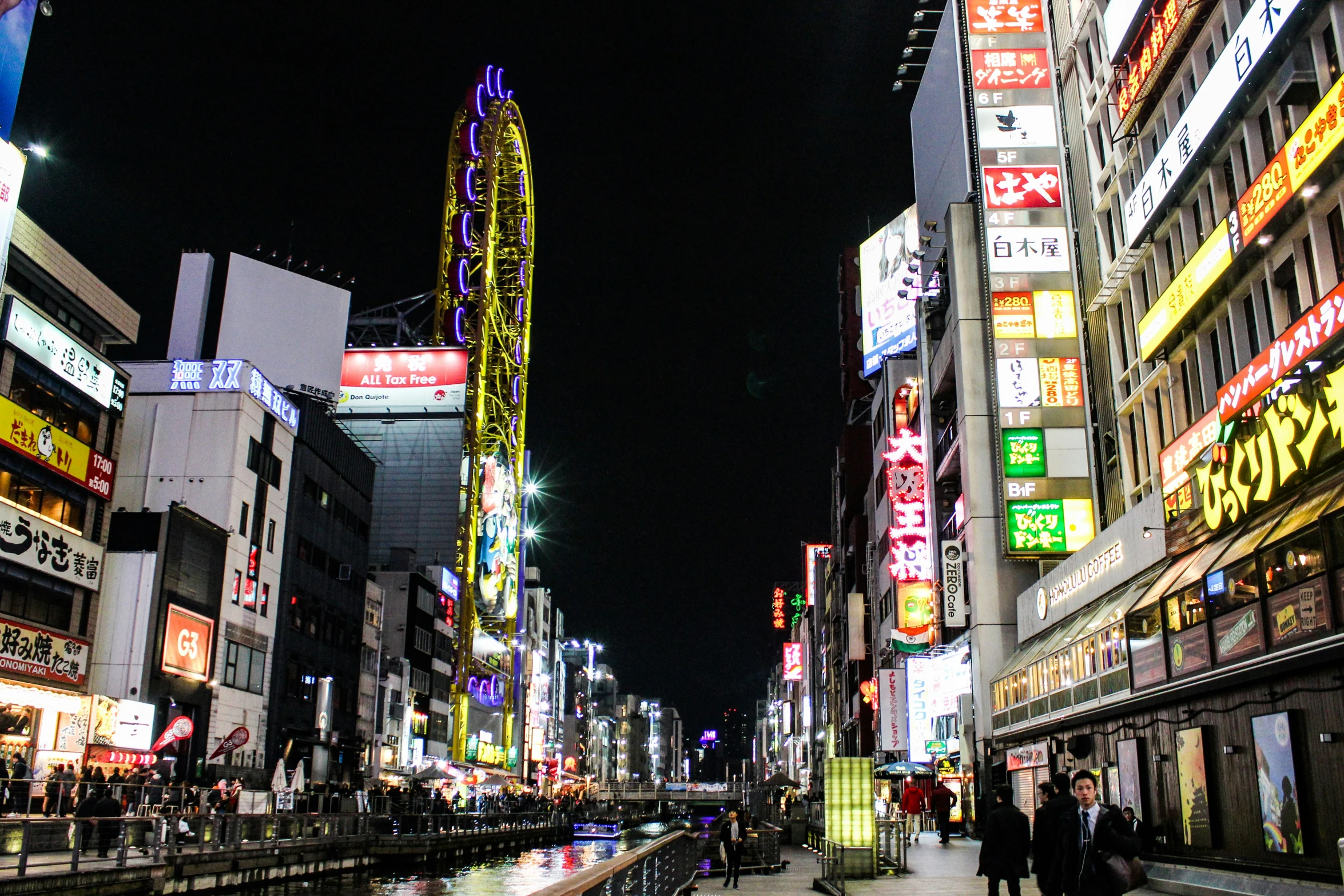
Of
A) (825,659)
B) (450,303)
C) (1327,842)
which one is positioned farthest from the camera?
(825,659)

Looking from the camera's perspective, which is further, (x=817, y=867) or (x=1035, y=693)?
(x=1035, y=693)

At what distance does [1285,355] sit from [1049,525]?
16649mm

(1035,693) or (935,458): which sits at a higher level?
(935,458)

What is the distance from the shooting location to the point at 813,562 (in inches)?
5037

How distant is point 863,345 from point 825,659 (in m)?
38.4

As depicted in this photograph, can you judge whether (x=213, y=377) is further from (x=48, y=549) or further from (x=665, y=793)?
(x=665, y=793)

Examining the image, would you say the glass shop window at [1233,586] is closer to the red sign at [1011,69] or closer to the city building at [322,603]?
the red sign at [1011,69]

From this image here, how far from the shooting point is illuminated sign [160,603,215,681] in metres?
45.2

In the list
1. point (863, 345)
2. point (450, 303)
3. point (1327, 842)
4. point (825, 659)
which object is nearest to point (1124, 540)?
point (1327, 842)

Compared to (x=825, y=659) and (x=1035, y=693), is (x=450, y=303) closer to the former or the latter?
(x=825, y=659)

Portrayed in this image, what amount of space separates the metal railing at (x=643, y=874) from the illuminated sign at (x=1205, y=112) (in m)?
21.1

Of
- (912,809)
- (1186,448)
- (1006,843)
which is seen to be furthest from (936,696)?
(1006,843)

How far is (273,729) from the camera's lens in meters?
56.1

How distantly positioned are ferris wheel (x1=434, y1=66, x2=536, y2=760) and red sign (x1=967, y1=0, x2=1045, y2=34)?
180 ft
